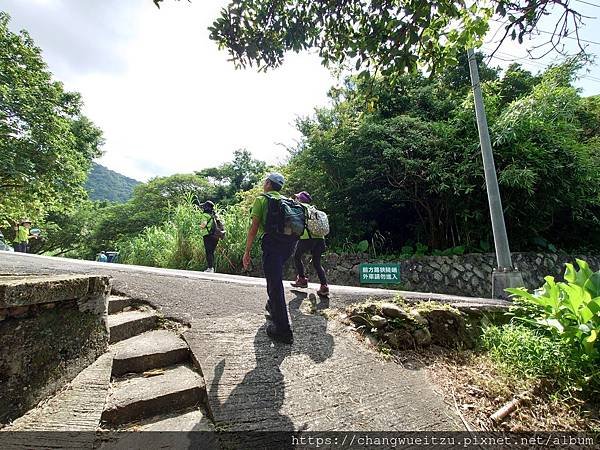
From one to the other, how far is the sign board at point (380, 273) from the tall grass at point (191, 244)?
3.36 meters

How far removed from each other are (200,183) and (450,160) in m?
22.5

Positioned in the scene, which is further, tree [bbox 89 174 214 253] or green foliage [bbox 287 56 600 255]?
tree [bbox 89 174 214 253]

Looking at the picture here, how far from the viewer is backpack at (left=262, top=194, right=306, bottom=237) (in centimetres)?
289

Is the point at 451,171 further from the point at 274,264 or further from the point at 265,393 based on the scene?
the point at 265,393

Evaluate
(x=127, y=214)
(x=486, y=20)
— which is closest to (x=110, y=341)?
(x=486, y=20)

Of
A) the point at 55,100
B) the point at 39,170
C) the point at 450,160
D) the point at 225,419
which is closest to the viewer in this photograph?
the point at 225,419

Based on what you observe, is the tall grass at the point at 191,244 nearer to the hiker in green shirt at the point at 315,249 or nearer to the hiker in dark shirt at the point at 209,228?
the hiker in dark shirt at the point at 209,228

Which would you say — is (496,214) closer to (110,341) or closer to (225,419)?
(225,419)

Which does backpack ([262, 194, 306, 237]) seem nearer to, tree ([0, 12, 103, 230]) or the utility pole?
the utility pole

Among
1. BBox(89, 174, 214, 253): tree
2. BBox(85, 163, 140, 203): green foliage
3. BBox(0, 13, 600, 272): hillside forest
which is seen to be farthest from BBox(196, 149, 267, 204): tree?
BBox(85, 163, 140, 203): green foliage

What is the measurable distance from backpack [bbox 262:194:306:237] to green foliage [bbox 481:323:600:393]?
7.47ft

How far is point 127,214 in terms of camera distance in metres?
23.4

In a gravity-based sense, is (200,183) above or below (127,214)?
above

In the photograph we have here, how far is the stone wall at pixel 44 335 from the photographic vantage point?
175 cm
